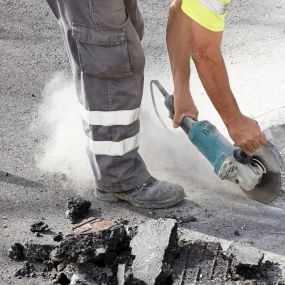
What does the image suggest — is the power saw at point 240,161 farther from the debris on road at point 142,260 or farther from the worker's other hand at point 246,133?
the debris on road at point 142,260

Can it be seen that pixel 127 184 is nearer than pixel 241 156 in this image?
No

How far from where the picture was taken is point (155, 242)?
3648 millimetres

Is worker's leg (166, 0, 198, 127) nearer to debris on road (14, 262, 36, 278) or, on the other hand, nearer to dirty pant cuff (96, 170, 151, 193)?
dirty pant cuff (96, 170, 151, 193)

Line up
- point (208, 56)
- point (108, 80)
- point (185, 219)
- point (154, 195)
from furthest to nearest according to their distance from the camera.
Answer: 1. point (154, 195)
2. point (185, 219)
3. point (108, 80)
4. point (208, 56)

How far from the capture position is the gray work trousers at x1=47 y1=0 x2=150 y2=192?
3951mm

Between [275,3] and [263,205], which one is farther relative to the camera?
[275,3]

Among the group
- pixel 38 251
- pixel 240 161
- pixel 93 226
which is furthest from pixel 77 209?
pixel 240 161

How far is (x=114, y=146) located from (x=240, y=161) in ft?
2.44

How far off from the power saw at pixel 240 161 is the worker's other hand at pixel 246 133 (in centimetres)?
9

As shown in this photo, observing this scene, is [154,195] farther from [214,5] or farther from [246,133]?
[214,5]

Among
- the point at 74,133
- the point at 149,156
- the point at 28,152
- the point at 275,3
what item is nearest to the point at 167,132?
the point at 149,156

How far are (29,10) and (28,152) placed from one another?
260cm

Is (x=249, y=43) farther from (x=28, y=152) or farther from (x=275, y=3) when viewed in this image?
(x=28, y=152)

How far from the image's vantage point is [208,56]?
12.2 ft
